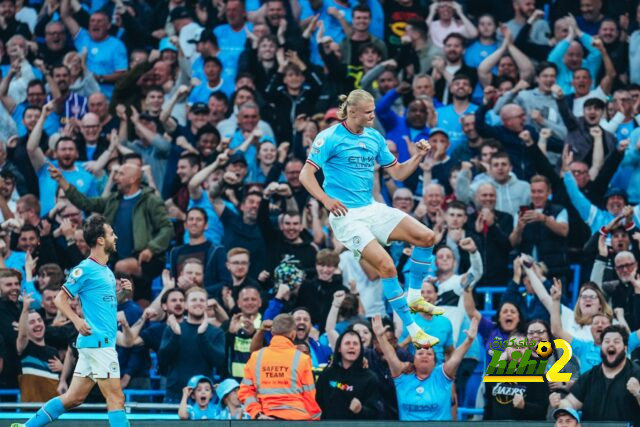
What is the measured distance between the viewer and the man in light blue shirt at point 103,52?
2334 cm

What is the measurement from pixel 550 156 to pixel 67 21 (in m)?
8.83

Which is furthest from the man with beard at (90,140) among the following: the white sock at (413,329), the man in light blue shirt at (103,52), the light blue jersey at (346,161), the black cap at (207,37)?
the white sock at (413,329)

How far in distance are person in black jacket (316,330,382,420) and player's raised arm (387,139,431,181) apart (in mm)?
2537

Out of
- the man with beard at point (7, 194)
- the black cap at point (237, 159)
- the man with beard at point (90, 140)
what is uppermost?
the man with beard at point (90, 140)

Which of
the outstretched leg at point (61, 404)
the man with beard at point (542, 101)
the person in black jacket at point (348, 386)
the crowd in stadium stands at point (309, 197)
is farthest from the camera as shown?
the man with beard at point (542, 101)

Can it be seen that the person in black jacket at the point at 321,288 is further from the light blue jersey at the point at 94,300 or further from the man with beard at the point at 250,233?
the light blue jersey at the point at 94,300

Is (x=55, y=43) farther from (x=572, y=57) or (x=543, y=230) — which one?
(x=543, y=230)

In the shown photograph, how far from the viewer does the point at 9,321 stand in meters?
17.8

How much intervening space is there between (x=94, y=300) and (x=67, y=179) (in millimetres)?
7050

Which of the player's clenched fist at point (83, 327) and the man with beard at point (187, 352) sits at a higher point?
the player's clenched fist at point (83, 327)

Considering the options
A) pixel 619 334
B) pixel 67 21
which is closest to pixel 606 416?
pixel 619 334

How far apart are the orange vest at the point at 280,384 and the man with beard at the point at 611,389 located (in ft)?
9.02

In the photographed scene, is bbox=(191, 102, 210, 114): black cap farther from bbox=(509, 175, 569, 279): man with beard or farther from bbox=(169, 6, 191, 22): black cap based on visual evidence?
bbox=(509, 175, 569, 279): man with beard

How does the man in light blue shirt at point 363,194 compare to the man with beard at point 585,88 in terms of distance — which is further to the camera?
the man with beard at point 585,88
